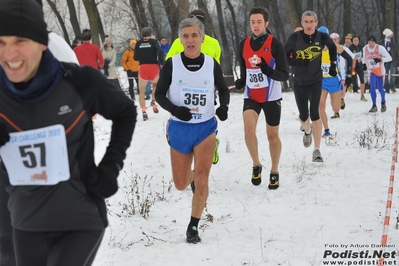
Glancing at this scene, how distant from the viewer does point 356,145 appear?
10.4 metres

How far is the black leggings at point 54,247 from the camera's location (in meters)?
2.60

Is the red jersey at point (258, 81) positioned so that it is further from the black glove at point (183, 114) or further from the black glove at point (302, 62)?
the black glove at point (183, 114)

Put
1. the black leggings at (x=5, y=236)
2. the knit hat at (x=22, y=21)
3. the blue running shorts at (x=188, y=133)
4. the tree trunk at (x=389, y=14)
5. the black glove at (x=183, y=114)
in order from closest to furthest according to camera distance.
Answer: the knit hat at (x=22, y=21), the black leggings at (x=5, y=236), the black glove at (x=183, y=114), the blue running shorts at (x=188, y=133), the tree trunk at (x=389, y=14)

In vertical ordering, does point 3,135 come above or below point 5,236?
above

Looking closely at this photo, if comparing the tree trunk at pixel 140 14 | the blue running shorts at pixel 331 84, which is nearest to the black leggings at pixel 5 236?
the blue running shorts at pixel 331 84

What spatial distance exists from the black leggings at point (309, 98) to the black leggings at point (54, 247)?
6.49 meters

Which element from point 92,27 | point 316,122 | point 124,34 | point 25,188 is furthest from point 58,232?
point 124,34

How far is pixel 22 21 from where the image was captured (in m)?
2.44

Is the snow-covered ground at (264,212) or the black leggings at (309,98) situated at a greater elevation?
the black leggings at (309,98)

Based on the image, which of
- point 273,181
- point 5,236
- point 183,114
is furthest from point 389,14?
point 5,236

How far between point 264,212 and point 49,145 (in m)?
4.16

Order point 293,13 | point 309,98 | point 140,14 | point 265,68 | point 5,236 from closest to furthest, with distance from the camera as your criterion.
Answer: point 5,236 < point 265,68 < point 309,98 < point 293,13 < point 140,14

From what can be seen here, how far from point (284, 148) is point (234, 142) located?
1.14 meters

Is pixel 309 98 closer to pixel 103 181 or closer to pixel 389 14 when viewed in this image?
pixel 103 181
